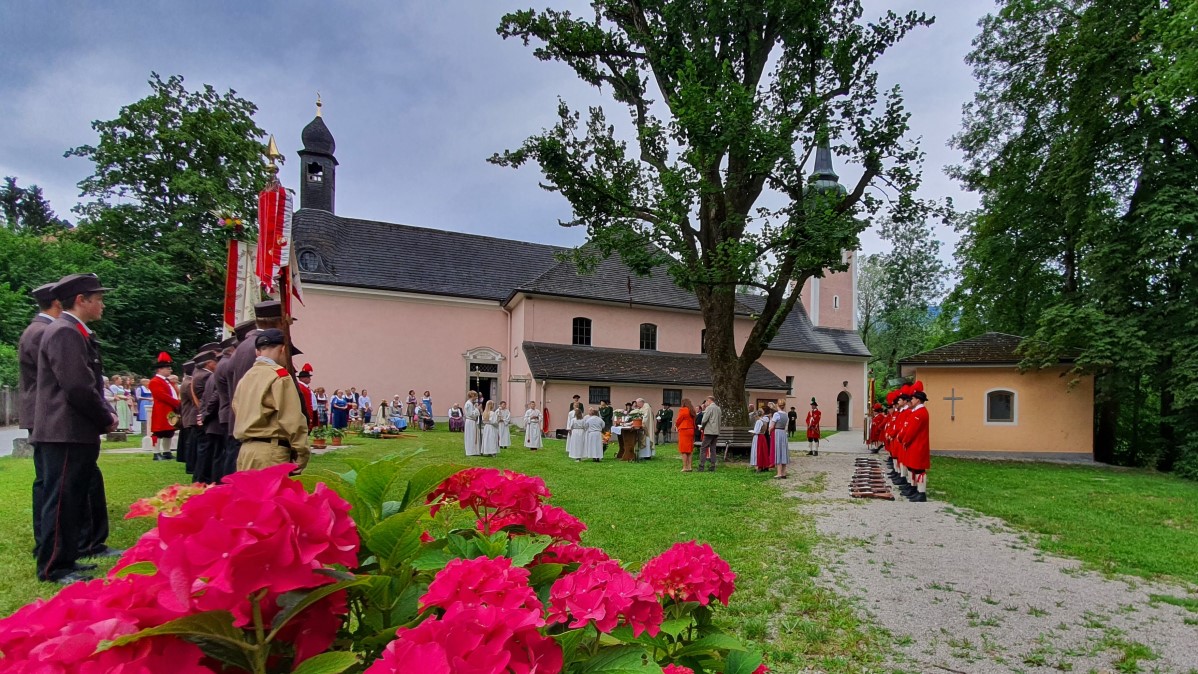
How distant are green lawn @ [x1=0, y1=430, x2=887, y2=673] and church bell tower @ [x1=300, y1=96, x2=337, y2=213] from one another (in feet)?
69.5

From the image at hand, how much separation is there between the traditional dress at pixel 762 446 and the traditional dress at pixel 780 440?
300 millimetres

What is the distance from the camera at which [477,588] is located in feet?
3.62

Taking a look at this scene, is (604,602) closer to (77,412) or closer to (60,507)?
(77,412)

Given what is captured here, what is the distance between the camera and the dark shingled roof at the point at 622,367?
2653cm

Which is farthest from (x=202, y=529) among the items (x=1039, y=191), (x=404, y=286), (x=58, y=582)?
(x=404, y=286)

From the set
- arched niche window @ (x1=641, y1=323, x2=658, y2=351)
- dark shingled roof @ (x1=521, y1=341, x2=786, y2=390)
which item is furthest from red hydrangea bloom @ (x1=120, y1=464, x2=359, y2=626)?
arched niche window @ (x1=641, y1=323, x2=658, y2=351)

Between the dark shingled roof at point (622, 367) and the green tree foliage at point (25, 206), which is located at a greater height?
the green tree foliage at point (25, 206)

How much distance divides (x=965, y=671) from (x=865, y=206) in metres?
13.9

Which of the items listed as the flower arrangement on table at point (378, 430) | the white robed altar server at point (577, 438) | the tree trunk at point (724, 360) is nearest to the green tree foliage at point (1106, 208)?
the tree trunk at point (724, 360)

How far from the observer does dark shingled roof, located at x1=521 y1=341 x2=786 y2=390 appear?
26.5 m

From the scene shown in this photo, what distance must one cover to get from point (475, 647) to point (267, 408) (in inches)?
144

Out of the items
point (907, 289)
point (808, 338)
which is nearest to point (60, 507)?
point (808, 338)

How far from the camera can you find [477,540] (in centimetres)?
152

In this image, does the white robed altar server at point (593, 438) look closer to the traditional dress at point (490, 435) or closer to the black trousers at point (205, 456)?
the traditional dress at point (490, 435)
